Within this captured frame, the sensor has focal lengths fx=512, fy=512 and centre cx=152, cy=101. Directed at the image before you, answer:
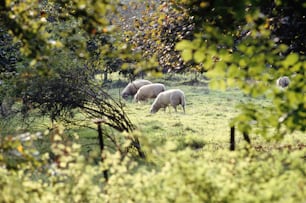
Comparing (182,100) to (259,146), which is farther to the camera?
(182,100)

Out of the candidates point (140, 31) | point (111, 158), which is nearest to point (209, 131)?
point (140, 31)

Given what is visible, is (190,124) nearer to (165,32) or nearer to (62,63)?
(62,63)

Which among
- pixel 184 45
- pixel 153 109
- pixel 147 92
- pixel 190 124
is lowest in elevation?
pixel 190 124

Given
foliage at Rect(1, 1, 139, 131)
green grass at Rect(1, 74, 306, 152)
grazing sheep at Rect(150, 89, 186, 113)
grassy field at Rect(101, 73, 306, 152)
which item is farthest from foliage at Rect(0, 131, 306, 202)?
grazing sheep at Rect(150, 89, 186, 113)

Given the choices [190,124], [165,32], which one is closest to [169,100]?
[190,124]

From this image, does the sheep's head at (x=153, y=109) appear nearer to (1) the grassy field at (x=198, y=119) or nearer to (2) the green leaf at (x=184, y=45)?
(1) the grassy field at (x=198, y=119)

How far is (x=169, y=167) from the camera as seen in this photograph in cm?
523

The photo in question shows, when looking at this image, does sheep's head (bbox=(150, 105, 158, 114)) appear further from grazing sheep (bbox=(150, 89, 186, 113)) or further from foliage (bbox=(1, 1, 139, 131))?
foliage (bbox=(1, 1, 139, 131))

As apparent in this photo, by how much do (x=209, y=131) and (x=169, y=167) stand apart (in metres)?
17.4

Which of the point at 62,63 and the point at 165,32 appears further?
the point at 62,63

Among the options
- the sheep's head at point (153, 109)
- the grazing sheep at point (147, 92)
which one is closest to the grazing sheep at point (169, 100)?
the sheep's head at point (153, 109)

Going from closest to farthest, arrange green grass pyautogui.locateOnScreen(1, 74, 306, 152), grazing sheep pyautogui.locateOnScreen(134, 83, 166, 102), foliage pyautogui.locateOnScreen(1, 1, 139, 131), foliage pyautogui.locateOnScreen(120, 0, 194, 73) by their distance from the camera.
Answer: foliage pyautogui.locateOnScreen(1, 1, 139, 131), foliage pyautogui.locateOnScreen(120, 0, 194, 73), green grass pyautogui.locateOnScreen(1, 74, 306, 152), grazing sheep pyautogui.locateOnScreen(134, 83, 166, 102)

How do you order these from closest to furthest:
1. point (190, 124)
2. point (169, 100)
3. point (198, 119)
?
point (190, 124), point (198, 119), point (169, 100)

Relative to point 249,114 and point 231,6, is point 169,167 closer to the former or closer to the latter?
point 249,114
